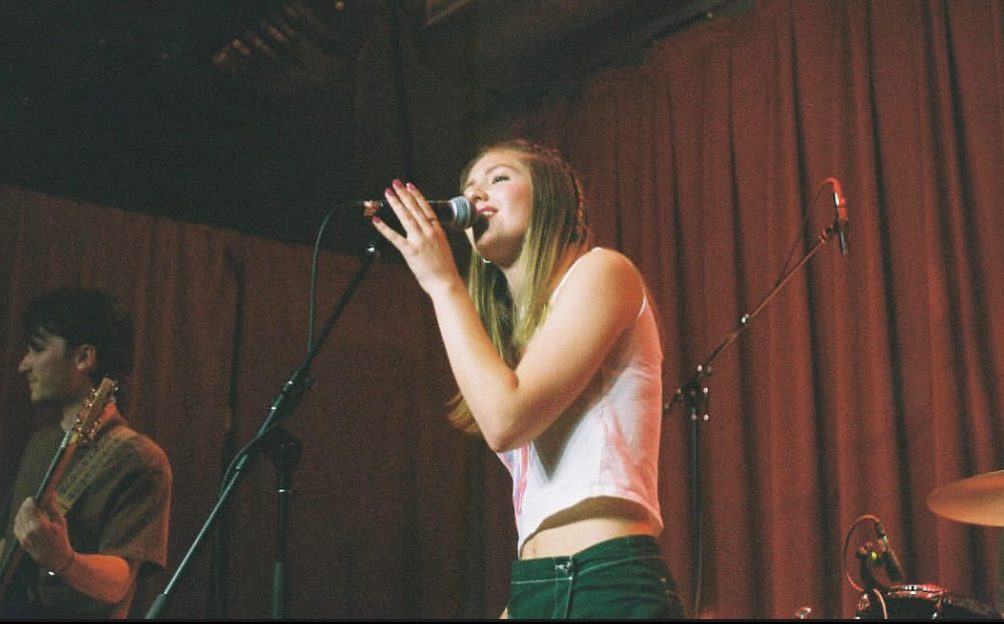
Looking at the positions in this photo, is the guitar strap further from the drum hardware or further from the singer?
the drum hardware

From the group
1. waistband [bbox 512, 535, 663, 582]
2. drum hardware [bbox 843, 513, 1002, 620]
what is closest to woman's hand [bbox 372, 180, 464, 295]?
waistband [bbox 512, 535, 663, 582]

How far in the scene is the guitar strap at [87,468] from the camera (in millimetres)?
2758

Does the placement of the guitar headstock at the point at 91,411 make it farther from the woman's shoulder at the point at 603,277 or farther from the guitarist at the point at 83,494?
the woman's shoulder at the point at 603,277

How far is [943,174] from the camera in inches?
137

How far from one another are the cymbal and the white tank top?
42.7 inches

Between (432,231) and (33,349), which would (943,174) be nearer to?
(432,231)

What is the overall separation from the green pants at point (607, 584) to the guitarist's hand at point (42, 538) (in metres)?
1.58

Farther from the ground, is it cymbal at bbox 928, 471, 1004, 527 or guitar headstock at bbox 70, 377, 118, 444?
guitar headstock at bbox 70, 377, 118, 444

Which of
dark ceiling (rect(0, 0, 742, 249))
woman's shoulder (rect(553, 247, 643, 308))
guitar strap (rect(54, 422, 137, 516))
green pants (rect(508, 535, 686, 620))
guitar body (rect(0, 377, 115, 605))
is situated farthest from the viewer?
dark ceiling (rect(0, 0, 742, 249))

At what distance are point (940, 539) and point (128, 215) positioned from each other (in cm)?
346

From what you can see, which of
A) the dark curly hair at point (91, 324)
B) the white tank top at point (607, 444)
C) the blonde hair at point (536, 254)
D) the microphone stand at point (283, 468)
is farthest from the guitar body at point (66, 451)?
the white tank top at point (607, 444)

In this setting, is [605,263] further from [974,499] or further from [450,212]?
[974,499]

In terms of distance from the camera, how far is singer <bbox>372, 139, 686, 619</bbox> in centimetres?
140

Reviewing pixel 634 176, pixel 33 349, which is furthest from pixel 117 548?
pixel 634 176
